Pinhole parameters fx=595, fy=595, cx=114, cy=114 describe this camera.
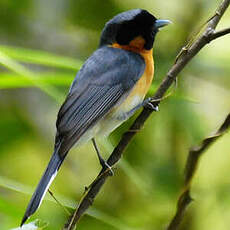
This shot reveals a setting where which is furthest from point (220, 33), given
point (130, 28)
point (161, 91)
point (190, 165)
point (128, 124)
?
point (128, 124)

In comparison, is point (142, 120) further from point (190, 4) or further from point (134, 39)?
point (190, 4)

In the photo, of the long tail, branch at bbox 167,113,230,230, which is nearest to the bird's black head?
the long tail

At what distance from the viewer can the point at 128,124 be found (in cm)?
342

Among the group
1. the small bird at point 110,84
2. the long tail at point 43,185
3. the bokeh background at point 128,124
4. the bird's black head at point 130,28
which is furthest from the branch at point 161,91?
the bird's black head at point 130,28

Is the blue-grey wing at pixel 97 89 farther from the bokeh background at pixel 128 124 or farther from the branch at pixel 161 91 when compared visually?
the branch at pixel 161 91

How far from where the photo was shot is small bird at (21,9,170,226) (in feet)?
8.80

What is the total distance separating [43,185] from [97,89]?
2.74ft

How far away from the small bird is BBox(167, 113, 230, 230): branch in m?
0.57

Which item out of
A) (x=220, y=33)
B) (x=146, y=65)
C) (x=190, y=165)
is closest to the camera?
(x=220, y=33)

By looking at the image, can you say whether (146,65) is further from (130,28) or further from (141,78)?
(130,28)

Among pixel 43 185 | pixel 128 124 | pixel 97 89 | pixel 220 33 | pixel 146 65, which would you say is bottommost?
pixel 128 124

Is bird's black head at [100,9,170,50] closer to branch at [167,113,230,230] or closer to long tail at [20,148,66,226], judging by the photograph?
long tail at [20,148,66,226]

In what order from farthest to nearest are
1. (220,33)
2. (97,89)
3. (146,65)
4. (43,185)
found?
(146,65), (97,89), (43,185), (220,33)

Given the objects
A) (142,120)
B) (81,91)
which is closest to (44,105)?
(81,91)
